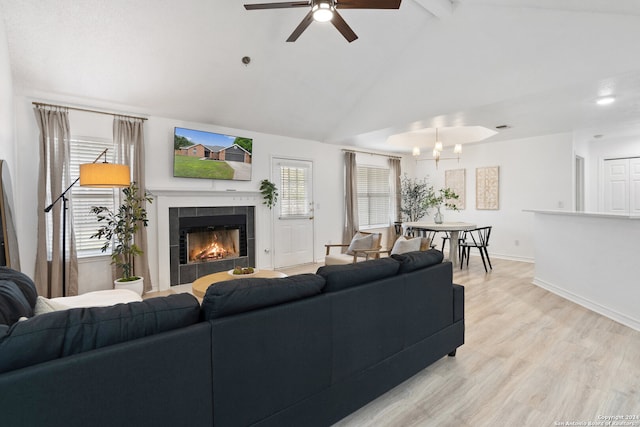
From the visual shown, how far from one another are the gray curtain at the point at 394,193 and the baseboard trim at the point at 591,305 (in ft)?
12.2

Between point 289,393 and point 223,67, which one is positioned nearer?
point 289,393

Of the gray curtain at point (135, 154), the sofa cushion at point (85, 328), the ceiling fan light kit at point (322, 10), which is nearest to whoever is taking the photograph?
the sofa cushion at point (85, 328)

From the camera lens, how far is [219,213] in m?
5.29

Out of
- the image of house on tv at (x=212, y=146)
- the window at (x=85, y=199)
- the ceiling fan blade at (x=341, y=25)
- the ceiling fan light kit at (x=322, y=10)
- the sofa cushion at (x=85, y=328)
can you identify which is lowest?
the sofa cushion at (x=85, y=328)

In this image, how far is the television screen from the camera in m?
4.82

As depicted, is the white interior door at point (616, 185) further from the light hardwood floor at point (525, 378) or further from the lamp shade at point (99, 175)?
the lamp shade at point (99, 175)

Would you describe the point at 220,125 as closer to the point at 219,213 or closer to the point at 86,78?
the point at 219,213

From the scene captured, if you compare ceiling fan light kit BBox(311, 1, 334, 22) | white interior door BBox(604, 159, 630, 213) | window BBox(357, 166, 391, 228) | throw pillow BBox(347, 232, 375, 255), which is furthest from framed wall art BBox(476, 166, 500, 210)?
ceiling fan light kit BBox(311, 1, 334, 22)

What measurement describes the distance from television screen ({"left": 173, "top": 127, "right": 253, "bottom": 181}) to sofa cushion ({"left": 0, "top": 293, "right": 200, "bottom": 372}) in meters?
3.88

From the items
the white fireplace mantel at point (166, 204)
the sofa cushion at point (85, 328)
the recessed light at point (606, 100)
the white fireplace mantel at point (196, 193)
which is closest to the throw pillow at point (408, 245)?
the white fireplace mantel at point (196, 193)

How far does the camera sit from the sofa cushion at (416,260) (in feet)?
7.50

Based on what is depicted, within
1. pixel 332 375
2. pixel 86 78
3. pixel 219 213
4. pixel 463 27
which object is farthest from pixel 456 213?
pixel 86 78

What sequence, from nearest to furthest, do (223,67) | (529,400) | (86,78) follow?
(529,400), (86,78), (223,67)

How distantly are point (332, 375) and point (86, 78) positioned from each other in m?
4.27
